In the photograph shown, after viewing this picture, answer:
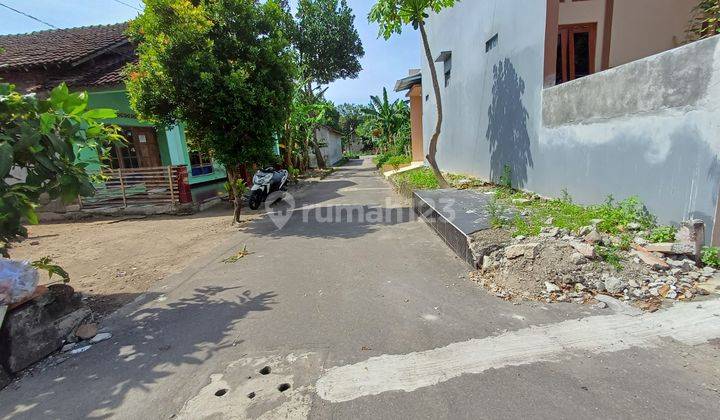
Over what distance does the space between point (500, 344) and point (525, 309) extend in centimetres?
70

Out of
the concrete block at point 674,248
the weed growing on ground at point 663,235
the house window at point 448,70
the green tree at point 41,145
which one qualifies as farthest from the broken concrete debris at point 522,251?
the house window at point 448,70

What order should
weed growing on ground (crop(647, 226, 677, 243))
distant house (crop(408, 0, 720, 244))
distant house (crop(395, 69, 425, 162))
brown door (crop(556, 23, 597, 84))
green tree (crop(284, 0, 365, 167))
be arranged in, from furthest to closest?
green tree (crop(284, 0, 365, 167)) < distant house (crop(395, 69, 425, 162)) < brown door (crop(556, 23, 597, 84)) < weed growing on ground (crop(647, 226, 677, 243)) < distant house (crop(408, 0, 720, 244))

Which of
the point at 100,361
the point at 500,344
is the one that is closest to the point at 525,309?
the point at 500,344

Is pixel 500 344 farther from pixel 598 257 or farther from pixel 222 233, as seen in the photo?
pixel 222 233

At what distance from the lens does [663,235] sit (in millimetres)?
3762

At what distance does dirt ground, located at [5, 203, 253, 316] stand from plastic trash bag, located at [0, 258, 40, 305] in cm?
103

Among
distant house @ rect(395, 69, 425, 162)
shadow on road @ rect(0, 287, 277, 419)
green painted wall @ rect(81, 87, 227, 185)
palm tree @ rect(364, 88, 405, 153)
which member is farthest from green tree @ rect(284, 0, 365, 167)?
shadow on road @ rect(0, 287, 277, 419)

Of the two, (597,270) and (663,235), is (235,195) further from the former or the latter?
(663,235)

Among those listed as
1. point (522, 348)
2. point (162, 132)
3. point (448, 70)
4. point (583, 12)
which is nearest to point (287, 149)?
point (162, 132)

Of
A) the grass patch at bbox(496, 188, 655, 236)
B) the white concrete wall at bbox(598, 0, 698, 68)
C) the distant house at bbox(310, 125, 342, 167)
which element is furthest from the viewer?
the distant house at bbox(310, 125, 342, 167)

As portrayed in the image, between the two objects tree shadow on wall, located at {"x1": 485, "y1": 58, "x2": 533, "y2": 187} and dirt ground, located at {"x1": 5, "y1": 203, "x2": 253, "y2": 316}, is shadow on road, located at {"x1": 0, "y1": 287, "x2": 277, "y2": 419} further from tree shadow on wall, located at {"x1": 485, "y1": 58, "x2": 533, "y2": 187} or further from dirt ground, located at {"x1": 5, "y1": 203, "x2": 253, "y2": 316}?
tree shadow on wall, located at {"x1": 485, "y1": 58, "x2": 533, "y2": 187}

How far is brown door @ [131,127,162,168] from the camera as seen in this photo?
11.7m

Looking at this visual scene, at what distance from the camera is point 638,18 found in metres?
7.64

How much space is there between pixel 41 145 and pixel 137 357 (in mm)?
2065
